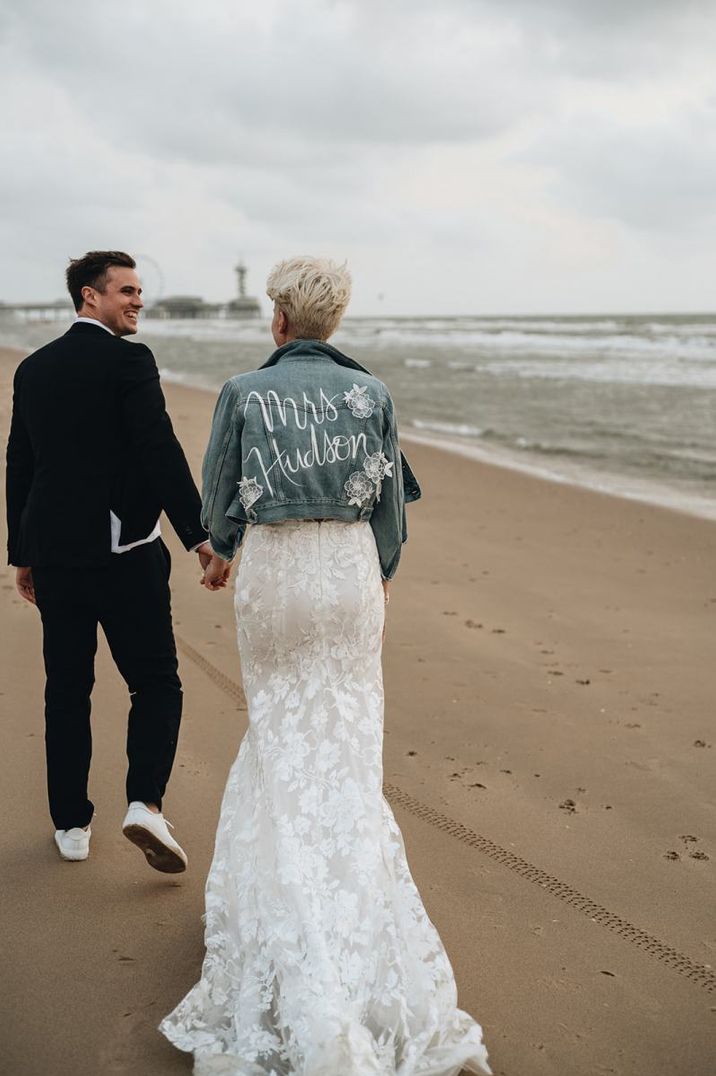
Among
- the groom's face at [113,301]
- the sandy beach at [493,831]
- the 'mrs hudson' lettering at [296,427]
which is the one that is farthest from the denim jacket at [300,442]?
the sandy beach at [493,831]

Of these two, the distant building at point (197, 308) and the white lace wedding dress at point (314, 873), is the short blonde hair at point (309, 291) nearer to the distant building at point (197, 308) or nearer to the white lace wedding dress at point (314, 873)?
the white lace wedding dress at point (314, 873)

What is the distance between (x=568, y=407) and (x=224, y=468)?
18.5 meters

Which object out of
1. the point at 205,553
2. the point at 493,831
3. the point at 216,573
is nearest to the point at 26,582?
the point at 205,553

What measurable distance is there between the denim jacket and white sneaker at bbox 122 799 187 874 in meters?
1.06

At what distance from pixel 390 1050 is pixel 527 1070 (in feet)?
1.30

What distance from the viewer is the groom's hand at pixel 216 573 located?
2984mm

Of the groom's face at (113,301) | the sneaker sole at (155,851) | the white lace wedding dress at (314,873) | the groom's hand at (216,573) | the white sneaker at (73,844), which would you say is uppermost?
the groom's face at (113,301)

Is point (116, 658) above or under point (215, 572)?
under

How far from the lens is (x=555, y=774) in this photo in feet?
14.1

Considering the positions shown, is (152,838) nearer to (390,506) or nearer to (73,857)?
(73,857)

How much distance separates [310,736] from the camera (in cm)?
265

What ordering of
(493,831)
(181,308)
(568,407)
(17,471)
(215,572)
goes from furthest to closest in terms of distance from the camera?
→ 1. (181,308)
2. (568,407)
3. (493,831)
4. (17,471)
5. (215,572)

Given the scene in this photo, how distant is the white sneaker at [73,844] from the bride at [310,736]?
921 mm

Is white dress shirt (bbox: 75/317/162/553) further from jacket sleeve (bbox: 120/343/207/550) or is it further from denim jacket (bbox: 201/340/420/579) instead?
denim jacket (bbox: 201/340/420/579)
